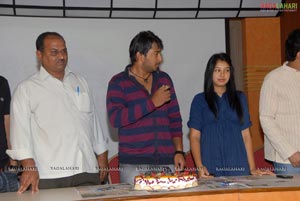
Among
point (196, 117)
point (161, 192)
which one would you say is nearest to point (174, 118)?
point (196, 117)

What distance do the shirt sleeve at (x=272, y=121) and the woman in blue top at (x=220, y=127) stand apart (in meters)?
0.14

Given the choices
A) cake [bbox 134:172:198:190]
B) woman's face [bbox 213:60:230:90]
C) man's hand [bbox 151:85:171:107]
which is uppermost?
woman's face [bbox 213:60:230:90]

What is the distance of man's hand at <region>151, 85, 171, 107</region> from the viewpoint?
313 cm

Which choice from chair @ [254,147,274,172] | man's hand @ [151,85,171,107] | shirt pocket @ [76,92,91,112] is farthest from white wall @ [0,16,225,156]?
man's hand @ [151,85,171,107]

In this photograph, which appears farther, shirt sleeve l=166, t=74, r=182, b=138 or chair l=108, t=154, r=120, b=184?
chair l=108, t=154, r=120, b=184

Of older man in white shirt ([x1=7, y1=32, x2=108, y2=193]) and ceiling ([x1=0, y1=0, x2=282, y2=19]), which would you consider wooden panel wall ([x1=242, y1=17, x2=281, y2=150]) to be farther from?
older man in white shirt ([x1=7, y1=32, x2=108, y2=193])

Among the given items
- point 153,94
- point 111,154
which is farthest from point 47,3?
point 153,94

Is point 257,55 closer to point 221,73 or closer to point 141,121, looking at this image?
point 221,73

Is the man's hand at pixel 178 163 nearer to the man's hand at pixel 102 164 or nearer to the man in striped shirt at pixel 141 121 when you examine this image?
the man in striped shirt at pixel 141 121

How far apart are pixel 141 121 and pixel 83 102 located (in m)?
0.36

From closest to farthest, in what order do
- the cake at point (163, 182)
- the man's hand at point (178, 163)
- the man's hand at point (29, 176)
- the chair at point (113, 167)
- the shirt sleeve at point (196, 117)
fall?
the cake at point (163, 182) → the man's hand at point (29, 176) → the man's hand at point (178, 163) → the shirt sleeve at point (196, 117) → the chair at point (113, 167)

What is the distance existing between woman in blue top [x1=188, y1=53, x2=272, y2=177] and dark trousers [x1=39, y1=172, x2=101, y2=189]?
0.64 metres

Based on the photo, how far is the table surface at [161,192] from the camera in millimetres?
2561

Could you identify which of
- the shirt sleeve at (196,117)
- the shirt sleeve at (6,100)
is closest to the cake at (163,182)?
the shirt sleeve at (196,117)
